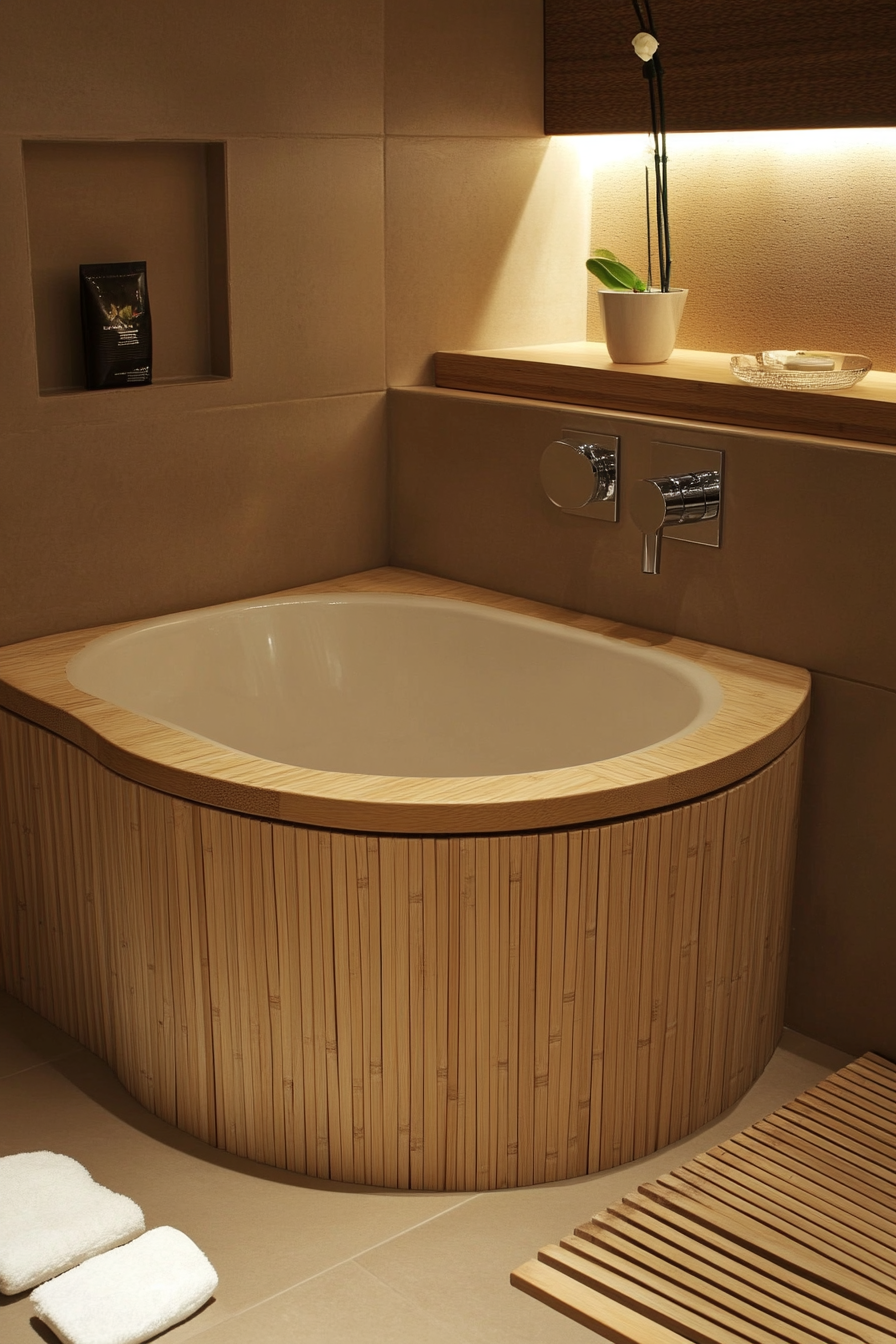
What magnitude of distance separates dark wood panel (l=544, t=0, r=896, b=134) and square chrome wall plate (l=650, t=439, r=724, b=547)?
2.05 ft

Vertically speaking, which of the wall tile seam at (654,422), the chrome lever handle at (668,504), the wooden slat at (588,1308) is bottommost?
the wooden slat at (588,1308)

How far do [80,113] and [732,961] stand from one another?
167cm

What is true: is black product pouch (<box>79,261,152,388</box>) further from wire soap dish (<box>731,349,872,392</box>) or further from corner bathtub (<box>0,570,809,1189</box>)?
wire soap dish (<box>731,349,872,392</box>)

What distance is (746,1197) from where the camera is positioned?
1.86 metres

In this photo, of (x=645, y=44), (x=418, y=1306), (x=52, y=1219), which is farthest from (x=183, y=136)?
(x=418, y=1306)

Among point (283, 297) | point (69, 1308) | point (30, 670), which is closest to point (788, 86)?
point (283, 297)

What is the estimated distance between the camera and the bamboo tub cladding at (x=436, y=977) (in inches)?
71.2

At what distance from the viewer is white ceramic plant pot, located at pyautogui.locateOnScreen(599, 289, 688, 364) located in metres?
2.60

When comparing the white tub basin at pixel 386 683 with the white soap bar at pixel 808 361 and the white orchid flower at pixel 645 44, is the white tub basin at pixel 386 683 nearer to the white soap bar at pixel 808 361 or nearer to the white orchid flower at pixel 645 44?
the white soap bar at pixel 808 361

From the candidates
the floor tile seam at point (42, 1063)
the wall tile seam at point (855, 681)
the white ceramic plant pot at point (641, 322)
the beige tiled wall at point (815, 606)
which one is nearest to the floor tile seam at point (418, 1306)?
the floor tile seam at point (42, 1063)

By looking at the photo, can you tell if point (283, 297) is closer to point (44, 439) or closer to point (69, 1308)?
point (44, 439)

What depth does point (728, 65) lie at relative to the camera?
254 cm

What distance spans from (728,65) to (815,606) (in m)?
1.03

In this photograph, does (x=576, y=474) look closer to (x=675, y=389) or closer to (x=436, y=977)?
(x=675, y=389)
